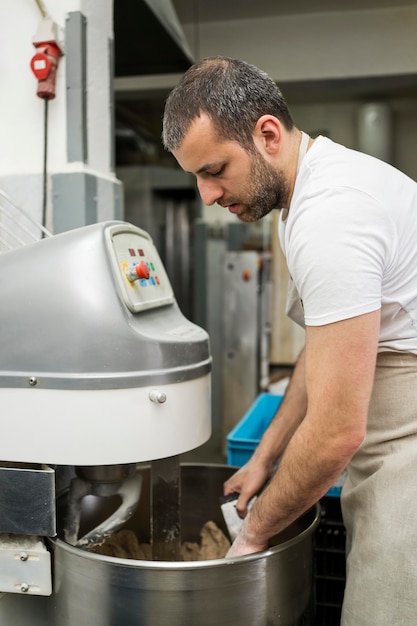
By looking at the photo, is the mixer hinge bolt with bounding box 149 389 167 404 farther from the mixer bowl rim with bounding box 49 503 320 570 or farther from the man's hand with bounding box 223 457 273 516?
the man's hand with bounding box 223 457 273 516

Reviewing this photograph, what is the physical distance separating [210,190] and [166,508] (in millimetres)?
606

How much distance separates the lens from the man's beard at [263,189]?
992 millimetres

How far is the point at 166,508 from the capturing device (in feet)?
3.77

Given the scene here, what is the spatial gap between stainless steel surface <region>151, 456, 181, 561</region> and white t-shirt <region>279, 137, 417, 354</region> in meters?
0.44

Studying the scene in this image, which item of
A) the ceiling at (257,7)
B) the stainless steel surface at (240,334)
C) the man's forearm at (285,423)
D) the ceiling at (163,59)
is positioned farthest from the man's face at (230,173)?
the stainless steel surface at (240,334)

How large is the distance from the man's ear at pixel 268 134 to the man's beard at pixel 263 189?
20 millimetres

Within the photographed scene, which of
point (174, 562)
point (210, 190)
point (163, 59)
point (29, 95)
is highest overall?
point (163, 59)

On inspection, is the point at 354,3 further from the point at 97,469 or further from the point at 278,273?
the point at 97,469

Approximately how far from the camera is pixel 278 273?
364 centimetres

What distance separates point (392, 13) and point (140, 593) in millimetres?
3161

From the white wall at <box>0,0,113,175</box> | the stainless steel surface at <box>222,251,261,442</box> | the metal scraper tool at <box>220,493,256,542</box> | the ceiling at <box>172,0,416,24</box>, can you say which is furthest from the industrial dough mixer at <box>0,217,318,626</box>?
the stainless steel surface at <box>222,251,261,442</box>

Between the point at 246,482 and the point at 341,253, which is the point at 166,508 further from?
the point at 341,253

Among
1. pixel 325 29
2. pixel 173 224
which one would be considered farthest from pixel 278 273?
pixel 173 224

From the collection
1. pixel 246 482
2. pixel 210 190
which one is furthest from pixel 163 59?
pixel 246 482
